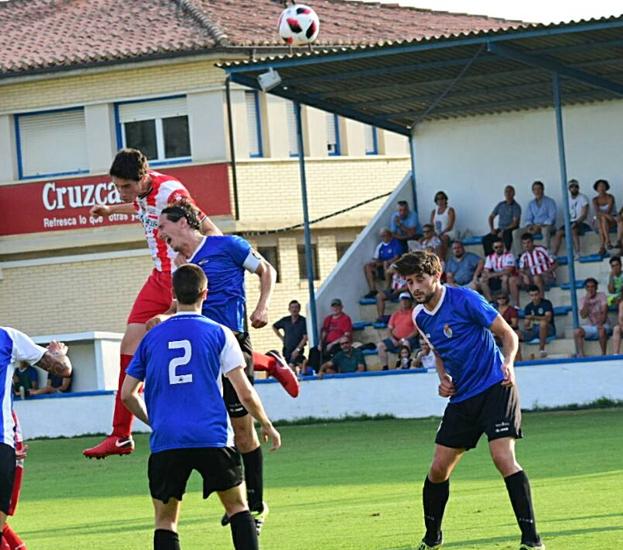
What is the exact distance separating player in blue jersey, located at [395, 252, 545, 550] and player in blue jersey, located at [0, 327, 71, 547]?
7.33 ft

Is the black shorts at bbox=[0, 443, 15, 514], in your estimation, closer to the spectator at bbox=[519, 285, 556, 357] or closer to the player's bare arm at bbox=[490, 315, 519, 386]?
the player's bare arm at bbox=[490, 315, 519, 386]

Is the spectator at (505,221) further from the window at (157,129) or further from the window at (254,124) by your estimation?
the window at (157,129)

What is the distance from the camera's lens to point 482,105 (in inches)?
1126

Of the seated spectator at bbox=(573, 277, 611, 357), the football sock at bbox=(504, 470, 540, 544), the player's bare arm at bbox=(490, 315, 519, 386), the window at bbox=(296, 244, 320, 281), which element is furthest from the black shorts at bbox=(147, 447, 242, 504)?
the window at bbox=(296, 244, 320, 281)

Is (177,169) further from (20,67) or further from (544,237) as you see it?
(544,237)

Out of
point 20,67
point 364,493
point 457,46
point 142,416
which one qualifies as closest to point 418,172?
point 457,46

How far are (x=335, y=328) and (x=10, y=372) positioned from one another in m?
17.8

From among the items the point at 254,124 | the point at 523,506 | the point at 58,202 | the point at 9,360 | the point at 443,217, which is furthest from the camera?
the point at 58,202

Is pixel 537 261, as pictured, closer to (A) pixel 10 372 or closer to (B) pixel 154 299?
(B) pixel 154 299

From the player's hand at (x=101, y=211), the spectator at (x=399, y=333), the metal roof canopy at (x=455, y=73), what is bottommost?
the spectator at (x=399, y=333)

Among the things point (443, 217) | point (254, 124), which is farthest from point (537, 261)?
point (254, 124)

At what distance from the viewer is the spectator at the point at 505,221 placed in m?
26.4

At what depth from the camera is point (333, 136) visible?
3806 centimetres

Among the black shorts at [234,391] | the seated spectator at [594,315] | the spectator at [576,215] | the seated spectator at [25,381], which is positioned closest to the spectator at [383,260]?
the spectator at [576,215]
